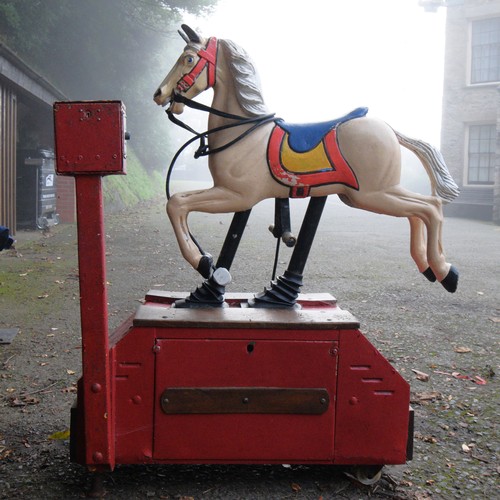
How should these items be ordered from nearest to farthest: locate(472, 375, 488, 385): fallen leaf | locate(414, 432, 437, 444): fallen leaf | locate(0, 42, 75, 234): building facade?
locate(414, 432, 437, 444): fallen leaf, locate(472, 375, 488, 385): fallen leaf, locate(0, 42, 75, 234): building facade

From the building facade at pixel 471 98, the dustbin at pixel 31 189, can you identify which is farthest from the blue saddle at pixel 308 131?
the building facade at pixel 471 98

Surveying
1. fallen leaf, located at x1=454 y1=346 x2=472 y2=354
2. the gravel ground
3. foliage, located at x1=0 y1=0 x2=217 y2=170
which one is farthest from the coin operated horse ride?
foliage, located at x1=0 y1=0 x2=217 y2=170

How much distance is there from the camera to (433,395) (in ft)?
14.0

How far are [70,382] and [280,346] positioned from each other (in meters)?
2.10

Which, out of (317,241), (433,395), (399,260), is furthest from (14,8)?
(433,395)

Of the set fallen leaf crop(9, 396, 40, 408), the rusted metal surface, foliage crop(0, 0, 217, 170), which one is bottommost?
fallen leaf crop(9, 396, 40, 408)

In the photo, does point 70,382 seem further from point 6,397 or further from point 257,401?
point 257,401

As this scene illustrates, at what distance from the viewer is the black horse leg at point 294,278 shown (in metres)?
3.26

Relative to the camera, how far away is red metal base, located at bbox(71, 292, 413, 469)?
2.79m

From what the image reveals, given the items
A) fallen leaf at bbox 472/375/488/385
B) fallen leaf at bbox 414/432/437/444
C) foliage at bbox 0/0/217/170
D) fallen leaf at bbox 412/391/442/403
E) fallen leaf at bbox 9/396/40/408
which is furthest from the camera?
foliage at bbox 0/0/217/170

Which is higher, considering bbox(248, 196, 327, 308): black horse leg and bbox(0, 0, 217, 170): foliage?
bbox(0, 0, 217, 170): foliage

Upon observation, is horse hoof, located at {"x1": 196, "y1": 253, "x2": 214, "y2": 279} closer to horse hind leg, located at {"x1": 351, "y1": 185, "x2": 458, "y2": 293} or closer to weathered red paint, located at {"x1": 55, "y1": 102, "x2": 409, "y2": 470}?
weathered red paint, located at {"x1": 55, "y1": 102, "x2": 409, "y2": 470}

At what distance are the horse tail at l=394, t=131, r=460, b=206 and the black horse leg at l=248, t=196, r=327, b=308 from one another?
52 cm

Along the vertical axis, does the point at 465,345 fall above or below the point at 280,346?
below
